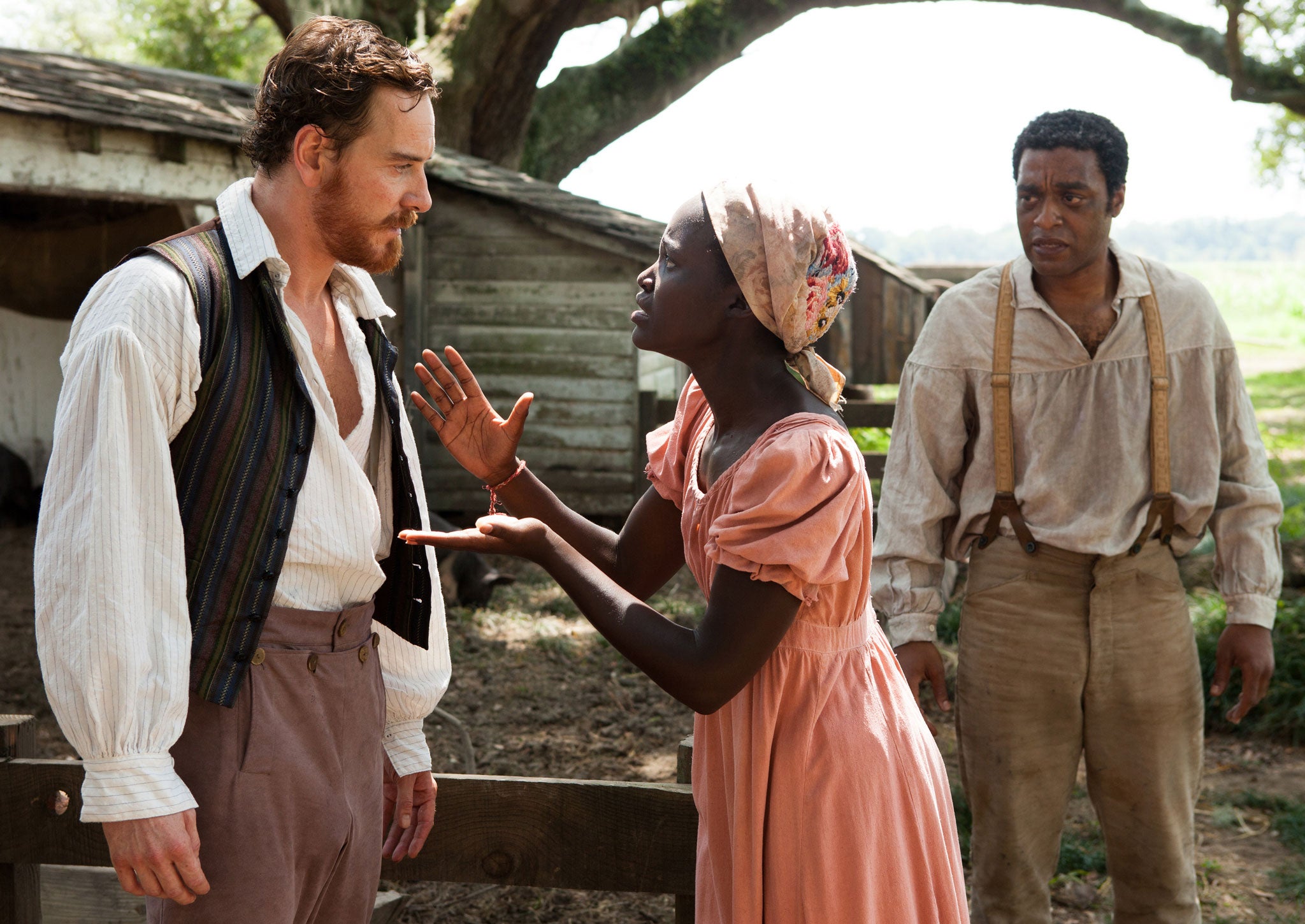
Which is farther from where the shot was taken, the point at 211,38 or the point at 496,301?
the point at 211,38

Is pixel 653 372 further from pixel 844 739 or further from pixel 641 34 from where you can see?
pixel 844 739

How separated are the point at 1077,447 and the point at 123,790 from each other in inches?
86.8

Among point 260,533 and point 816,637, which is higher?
point 260,533

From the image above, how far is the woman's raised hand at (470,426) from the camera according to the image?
2299 millimetres

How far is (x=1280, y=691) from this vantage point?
18.7 feet

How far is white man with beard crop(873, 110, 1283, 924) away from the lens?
2.84m

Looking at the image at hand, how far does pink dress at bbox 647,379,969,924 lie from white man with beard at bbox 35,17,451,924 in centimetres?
62

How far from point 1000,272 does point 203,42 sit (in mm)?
22141

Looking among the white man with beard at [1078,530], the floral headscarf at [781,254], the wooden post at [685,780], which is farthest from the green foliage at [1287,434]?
the floral headscarf at [781,254]

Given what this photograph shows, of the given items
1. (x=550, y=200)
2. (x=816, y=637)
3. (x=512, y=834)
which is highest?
(x=550, y=200)

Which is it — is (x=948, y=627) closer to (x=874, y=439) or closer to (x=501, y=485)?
(x=501, y=485)

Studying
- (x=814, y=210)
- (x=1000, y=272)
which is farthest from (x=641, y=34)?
(x=814, y=210)

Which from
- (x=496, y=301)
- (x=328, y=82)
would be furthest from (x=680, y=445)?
(x=496, y=301)

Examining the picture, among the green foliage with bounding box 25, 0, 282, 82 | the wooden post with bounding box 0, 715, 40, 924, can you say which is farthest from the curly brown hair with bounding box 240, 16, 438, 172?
the green foliage with bounding box 25, 0, 282, 82
